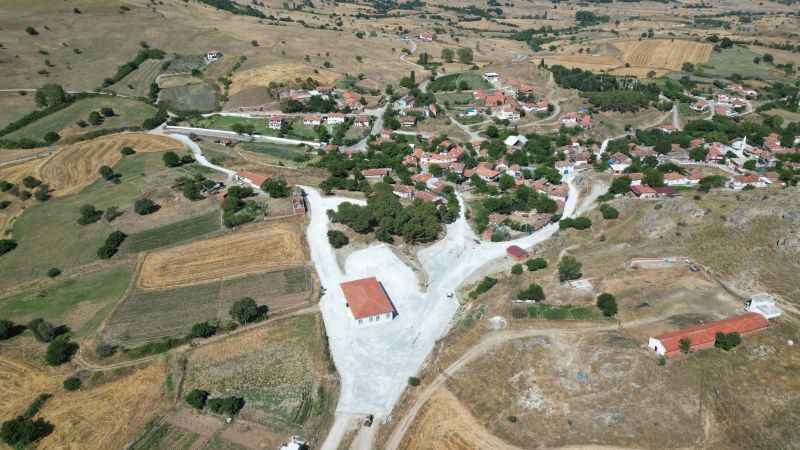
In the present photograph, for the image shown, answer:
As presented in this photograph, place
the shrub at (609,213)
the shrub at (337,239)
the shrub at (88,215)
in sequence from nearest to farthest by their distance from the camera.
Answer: the shrub at (337,239) → the shrub at (609,213) → the shrub at (88,215)

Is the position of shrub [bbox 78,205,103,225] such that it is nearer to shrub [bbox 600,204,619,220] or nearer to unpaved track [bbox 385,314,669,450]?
unpaved track [bbox 385,314,669,450]

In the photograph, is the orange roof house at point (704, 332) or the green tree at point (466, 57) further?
the green tree at point (466, 57)

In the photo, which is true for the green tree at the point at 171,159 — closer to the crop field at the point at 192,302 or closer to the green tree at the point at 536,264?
the crop field at the point at 192,302

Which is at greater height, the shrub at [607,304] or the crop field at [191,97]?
the shrub at [607,304]

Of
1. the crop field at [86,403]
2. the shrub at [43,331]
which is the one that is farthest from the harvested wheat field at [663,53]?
the shrub at [43,331]

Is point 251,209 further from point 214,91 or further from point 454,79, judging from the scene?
point 454,79

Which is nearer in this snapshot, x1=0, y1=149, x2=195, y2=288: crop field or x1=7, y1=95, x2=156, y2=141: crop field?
x1=0, y1=149, x2=195, y2=288: crop field

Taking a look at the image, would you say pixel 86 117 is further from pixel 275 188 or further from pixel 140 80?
pixel 275 188

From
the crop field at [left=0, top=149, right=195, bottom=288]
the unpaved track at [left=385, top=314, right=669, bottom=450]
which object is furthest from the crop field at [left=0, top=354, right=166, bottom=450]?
the unpaved track at [left=385, top=314, right=669, bottom=450]
